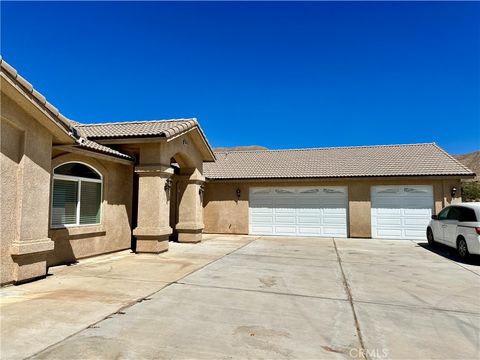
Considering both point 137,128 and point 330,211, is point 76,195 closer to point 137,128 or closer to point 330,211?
point 137,128

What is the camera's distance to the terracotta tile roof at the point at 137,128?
36.3 ft

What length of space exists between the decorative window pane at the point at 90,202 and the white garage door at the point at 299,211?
9.98 m

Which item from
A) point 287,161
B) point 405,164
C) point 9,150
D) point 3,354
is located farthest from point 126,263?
point 405,164

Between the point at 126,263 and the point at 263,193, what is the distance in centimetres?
1071

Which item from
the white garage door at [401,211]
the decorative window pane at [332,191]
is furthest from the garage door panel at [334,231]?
the decorative window pane at [332,191]

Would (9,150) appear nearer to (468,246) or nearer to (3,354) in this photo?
(3,354)

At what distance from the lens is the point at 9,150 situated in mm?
6359

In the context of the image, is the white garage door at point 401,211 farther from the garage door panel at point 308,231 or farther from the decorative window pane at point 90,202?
the decorative window pane at point 90,202

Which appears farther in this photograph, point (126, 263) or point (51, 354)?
point (126, 263)

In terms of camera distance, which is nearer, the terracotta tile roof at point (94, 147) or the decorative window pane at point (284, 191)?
the terracotta tile roof at point (94, 147)

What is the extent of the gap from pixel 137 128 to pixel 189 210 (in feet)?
13.6

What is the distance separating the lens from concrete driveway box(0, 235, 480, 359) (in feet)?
13.1

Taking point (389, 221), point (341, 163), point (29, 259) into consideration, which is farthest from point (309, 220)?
point (29, 259)

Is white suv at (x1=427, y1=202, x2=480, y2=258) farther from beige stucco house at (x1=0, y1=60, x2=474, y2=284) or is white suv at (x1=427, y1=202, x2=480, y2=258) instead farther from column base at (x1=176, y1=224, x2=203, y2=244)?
column base at (x1=176, y1=224, x2=203, y2=244)
